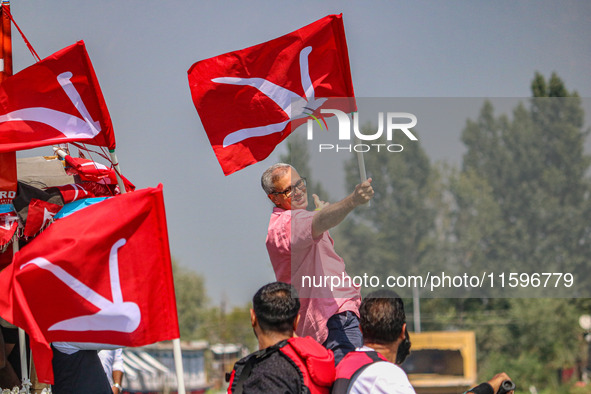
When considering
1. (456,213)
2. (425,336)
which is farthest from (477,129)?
(425,336)

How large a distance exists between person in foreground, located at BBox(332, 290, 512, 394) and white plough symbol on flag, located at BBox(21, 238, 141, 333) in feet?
5.31

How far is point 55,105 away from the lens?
18.5 ft

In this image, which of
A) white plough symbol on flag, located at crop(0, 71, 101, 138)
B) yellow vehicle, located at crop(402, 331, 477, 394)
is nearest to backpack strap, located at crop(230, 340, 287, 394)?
white plough symbol on flag, located at crop(0, 71, 101, 138)

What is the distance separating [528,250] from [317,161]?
1471mm

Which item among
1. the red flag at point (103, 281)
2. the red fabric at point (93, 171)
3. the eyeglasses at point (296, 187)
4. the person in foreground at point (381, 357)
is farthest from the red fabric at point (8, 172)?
the person in foreground at point (381, 357)

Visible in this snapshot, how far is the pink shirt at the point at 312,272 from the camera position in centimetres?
495

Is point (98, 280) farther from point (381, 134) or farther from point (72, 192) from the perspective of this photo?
point (381, 134)

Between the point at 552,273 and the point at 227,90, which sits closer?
the point at 552,273

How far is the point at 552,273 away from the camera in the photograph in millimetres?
5098

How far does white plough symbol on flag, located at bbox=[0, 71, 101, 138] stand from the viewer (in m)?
5.56

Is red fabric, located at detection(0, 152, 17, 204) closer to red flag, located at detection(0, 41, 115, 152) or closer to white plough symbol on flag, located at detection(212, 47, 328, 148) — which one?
red flag, located at detection(0, 41, 115, 152)

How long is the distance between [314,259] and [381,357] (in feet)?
4.27

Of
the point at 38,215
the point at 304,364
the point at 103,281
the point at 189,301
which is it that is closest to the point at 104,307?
the point at 103,281

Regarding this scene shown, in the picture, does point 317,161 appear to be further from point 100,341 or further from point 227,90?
point 100,341
